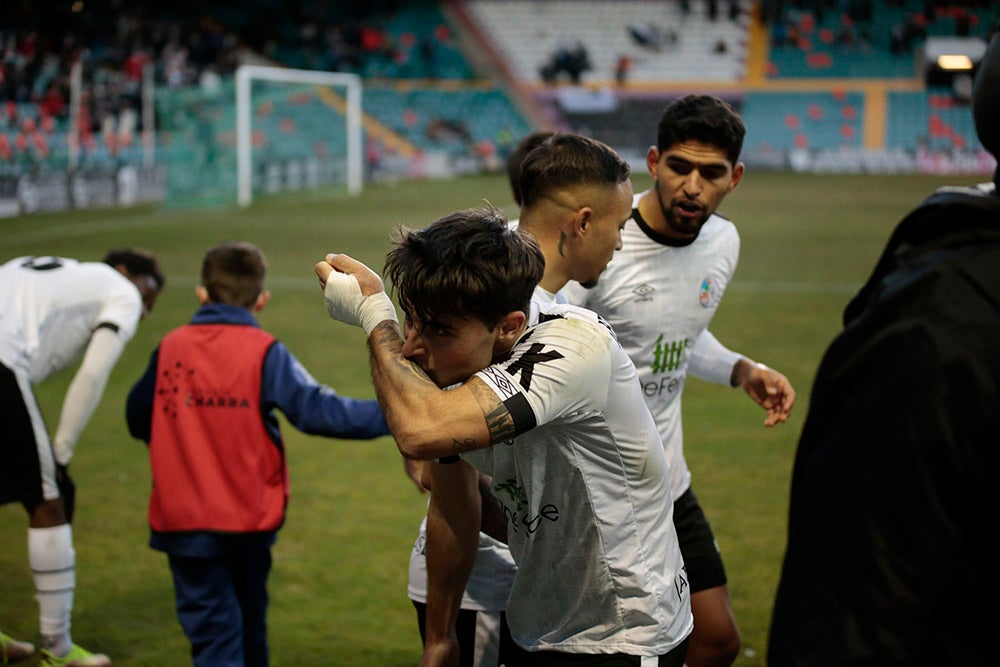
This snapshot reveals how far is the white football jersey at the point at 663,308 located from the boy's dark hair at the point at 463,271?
162 centimetres

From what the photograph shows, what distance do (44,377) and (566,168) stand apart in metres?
2.97

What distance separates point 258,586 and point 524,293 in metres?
2.42

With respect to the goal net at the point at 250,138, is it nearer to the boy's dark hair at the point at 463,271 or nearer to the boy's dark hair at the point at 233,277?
the boy's dark hair at the point at 233,277

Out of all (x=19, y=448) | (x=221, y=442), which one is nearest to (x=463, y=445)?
(x=221, y=442)

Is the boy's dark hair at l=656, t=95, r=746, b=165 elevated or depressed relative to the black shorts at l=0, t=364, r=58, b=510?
elevated

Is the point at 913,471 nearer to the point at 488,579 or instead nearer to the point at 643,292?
the point at 488,579

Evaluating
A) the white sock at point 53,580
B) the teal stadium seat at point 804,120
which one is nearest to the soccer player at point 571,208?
the white sock at point 53,580

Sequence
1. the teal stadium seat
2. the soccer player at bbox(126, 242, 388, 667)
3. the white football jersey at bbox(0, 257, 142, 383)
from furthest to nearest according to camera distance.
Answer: the teal stadium seat < the white football jersey at bbox(0, 257, 142, 383) < the soccer player at bbox(126, 242, 388, 667)

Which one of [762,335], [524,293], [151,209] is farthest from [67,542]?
[151,209]

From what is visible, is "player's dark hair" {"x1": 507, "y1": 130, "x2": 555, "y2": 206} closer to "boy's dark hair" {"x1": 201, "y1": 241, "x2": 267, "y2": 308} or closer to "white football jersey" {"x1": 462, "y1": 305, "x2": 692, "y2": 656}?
"boy's dark hair" {"x1": 201, "y1": 241, "x2": 267, "y2": 308}

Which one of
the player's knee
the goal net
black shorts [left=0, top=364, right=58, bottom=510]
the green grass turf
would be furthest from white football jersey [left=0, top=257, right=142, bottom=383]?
the goal net

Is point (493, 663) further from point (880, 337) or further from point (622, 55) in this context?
point (622, 55)

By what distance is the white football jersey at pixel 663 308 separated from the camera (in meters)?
4.13

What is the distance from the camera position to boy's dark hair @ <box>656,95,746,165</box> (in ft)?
13.7
